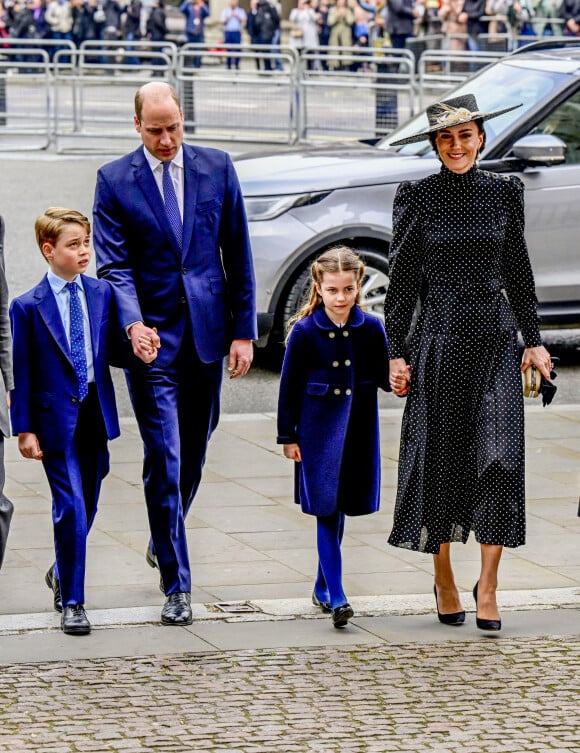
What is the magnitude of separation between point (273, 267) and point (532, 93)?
200 centimetres

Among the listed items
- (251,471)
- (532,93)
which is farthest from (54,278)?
(532,93)

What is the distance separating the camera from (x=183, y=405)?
6219 mm

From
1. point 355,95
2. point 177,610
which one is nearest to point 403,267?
point 177,610

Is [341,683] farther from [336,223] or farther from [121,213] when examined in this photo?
[336,223]

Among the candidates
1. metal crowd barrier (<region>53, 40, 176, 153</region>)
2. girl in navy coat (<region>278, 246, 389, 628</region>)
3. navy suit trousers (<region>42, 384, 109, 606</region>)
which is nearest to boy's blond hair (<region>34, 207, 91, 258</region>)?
navy suit trousers (<region>42, 384, 109, 606</region>)

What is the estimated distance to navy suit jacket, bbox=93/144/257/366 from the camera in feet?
19.8

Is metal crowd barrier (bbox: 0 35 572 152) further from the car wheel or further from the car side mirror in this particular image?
the car side mirror

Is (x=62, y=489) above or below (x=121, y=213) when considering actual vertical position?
below

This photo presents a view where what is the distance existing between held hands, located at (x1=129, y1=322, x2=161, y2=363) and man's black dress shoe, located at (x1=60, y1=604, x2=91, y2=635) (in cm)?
87

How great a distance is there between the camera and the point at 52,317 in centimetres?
587

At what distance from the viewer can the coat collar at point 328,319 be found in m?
6.01

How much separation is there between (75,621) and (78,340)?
3.13ft

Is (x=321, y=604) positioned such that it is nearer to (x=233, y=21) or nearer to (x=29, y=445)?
(x=29, y=445)

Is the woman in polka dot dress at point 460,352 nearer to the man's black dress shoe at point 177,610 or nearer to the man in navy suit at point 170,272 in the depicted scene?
the man in navy suit at point 170,272
